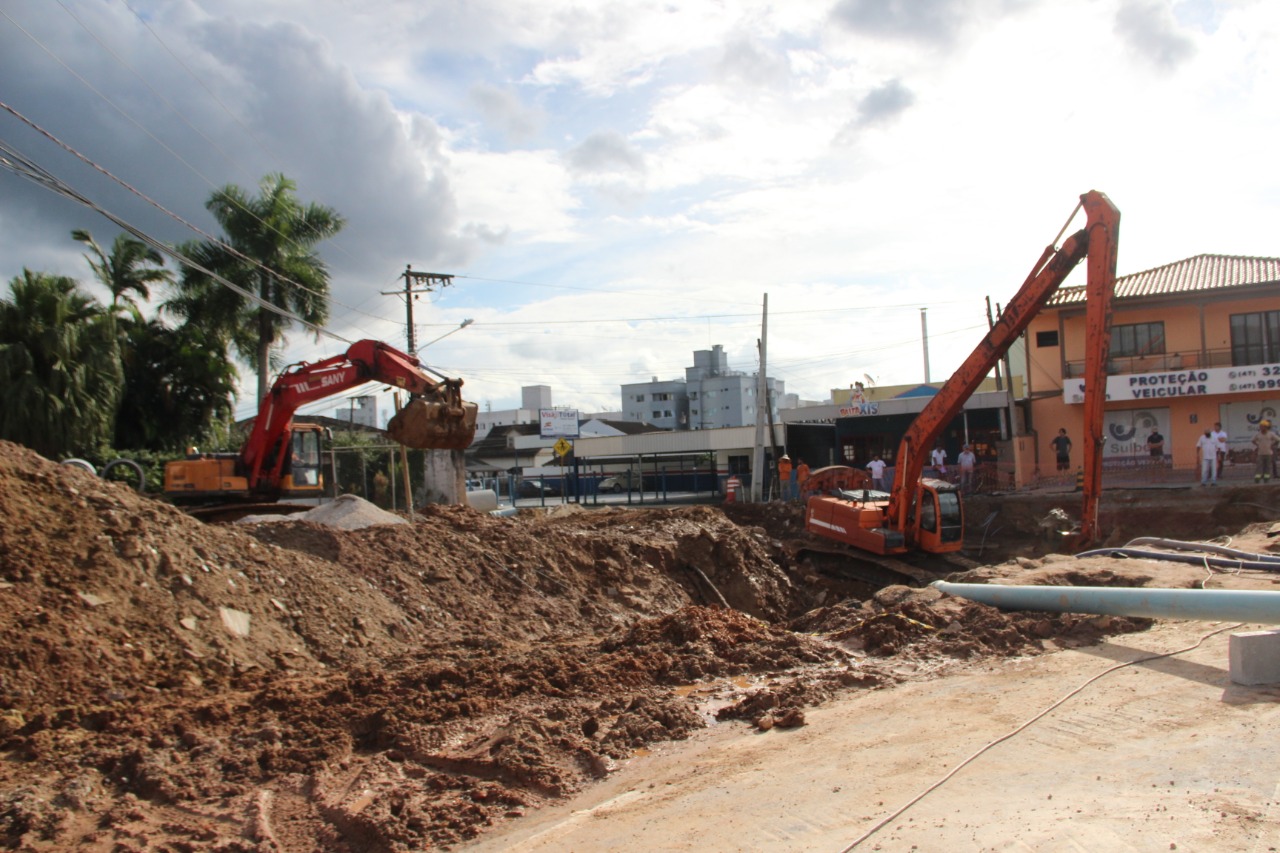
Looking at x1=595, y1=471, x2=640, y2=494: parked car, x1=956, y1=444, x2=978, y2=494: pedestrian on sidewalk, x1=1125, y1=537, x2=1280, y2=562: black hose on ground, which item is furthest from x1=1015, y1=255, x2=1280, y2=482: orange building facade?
x1=595, y1=471, x2=640, y2=494: parked car

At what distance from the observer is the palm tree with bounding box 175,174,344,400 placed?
3241 cm

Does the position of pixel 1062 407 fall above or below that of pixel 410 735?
above

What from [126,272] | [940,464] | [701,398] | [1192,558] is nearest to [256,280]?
[126,272]

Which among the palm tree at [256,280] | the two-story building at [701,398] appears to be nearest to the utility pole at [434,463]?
the palm tree at [256,280]

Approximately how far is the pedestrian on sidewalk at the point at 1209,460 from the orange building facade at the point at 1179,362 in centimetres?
512

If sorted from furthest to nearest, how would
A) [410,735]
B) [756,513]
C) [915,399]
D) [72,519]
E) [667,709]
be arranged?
[915,399] → [756,513] → [72,519] → [667,709] → [410,735]

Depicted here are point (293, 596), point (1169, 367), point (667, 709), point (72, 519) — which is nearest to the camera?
point (667, 709)

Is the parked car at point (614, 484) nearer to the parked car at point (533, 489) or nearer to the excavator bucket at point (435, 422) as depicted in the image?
the parked car at point (533, 489)

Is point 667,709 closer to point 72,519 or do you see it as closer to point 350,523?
point 72,519

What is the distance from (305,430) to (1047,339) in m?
26.6

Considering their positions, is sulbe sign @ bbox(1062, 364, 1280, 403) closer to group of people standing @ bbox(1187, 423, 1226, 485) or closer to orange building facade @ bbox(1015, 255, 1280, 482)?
orange building facade @ bbox(1015, 255, 1280, 482)

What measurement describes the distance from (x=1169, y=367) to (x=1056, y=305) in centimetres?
408

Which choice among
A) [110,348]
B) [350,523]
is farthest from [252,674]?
[110,348]

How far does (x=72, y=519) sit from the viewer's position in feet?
30.9
